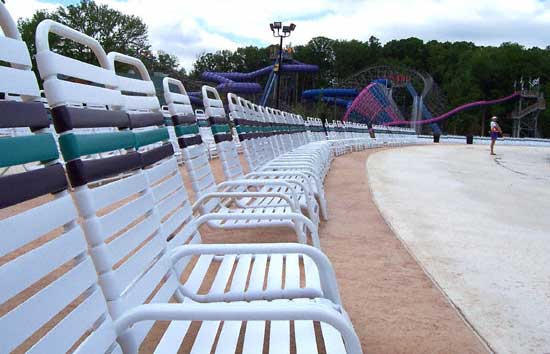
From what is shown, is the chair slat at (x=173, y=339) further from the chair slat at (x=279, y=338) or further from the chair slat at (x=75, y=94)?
the chair slat at (x=75, y=94)

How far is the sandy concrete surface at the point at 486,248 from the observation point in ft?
9.47

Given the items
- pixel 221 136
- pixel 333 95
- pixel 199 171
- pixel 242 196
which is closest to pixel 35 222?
pixel 242 196

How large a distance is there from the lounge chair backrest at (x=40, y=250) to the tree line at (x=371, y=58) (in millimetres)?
32173

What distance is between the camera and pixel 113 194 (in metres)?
1.80

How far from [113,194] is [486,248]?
12.2 feet

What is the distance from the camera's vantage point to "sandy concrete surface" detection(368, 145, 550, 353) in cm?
289

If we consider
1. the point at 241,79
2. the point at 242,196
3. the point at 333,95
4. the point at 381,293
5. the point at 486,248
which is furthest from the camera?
the point at 241,79

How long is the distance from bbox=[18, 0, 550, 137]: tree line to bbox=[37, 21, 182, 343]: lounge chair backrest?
31.6 meters

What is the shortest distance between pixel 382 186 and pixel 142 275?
714cm

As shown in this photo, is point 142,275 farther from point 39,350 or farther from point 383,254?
point 383,254

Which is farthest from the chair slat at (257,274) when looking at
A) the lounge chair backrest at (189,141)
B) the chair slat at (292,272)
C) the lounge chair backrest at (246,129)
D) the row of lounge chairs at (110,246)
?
the lounge chair backrest at (246,129)

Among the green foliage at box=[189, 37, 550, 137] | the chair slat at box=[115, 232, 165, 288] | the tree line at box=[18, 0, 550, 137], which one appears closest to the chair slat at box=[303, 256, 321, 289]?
the chair slat at box=[115, 232, 165, 288]

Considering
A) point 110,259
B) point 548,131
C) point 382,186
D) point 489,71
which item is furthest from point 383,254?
point 489,71

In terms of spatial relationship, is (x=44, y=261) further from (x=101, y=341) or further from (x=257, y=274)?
(x=257, y=274)
